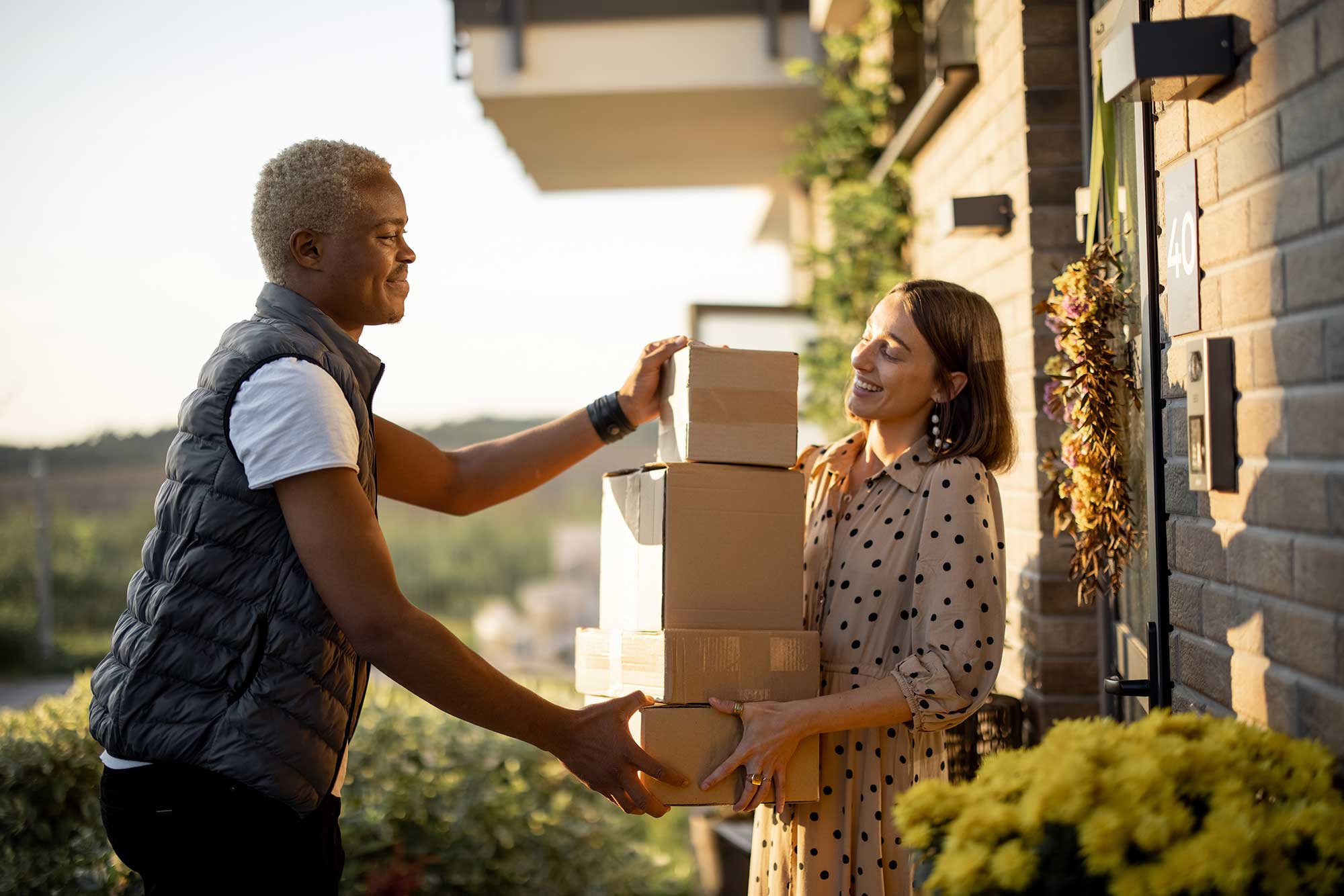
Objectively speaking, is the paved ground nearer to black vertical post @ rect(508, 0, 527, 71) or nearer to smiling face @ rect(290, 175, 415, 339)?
black vertical post @ rect(508, 0, 527, 71)

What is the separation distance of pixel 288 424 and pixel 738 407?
2.42 feet

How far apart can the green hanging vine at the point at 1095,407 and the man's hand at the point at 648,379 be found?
31.0 inches

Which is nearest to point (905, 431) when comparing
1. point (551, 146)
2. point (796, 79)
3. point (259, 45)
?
point (796, 79)

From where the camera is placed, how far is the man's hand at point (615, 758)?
185cm

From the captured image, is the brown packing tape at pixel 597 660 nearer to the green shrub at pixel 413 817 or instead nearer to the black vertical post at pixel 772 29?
the green shrub at pixel 413 817

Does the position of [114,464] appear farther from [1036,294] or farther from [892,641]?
[892,641]

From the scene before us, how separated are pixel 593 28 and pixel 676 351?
14.6 feet

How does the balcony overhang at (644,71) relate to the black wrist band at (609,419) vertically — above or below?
above

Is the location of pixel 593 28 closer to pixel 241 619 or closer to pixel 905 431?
pixel 905 431

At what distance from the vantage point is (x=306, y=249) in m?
1.95

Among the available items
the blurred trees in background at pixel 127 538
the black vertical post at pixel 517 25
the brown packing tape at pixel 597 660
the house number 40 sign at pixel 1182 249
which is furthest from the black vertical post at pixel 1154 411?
the blurred trees in background at pixel 127 538

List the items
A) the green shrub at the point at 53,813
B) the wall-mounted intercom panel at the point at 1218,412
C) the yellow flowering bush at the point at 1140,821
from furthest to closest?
the green shrub at the point at 53,813, the wall-mounted intercom panel at the point at 1218,412, the yellow flowering bush at the point at 1140,821

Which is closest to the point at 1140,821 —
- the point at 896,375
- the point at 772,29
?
the point at 896,375

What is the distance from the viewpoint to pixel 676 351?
2172 mm
